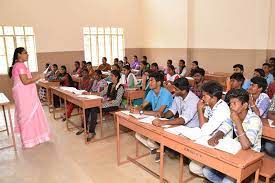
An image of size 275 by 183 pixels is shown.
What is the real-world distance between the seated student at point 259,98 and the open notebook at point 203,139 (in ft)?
3.83

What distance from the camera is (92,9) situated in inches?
349

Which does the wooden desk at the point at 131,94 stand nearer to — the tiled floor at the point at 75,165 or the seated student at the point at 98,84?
the seated student at the point at 98,84

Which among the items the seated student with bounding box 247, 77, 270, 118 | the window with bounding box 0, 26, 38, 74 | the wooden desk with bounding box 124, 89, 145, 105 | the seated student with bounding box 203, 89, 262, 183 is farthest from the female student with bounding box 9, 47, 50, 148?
the window with bounding box 0, 26, 38, 74

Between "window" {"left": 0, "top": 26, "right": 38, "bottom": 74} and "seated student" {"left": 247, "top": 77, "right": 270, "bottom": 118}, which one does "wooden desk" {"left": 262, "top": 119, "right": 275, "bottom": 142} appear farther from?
"window" {"left": 0, "top": 26, "right": 38, "bottom": 74}

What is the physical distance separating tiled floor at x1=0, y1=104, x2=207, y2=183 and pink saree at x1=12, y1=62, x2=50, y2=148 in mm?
201

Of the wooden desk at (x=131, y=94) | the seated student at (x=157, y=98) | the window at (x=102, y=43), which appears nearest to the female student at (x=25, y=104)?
the wooden desk at (x=131, y=94)

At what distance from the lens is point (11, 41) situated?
7.51m

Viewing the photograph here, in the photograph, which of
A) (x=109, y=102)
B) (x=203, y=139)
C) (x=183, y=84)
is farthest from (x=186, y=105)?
(x=109, y=102)

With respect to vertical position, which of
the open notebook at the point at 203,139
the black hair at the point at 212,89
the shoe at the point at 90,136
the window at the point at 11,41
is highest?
the window at the point at 11,41

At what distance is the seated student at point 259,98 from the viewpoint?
310 centimetres

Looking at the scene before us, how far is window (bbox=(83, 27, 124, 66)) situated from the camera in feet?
29.9

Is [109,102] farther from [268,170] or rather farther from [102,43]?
[102,43]

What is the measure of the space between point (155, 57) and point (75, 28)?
3.51 meters

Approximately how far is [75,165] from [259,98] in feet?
9.04
